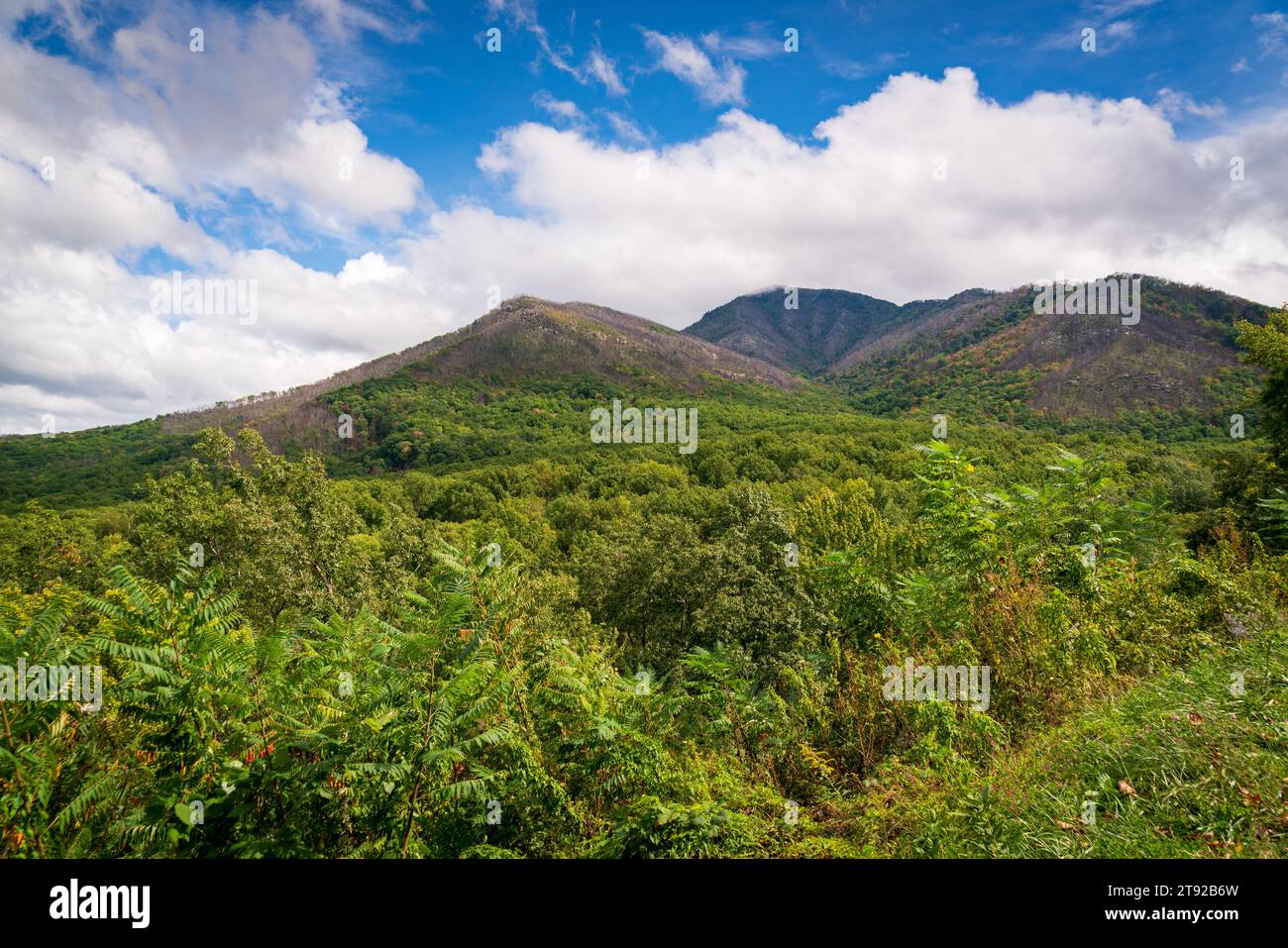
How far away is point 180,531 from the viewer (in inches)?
755

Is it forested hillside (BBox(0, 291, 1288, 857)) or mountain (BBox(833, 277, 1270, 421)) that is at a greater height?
mountain (BBox(833, 277, 1270, 421))

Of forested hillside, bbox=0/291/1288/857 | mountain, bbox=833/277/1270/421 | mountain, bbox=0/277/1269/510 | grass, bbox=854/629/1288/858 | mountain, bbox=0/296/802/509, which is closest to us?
forested hillside, bbox=0/291/1288/857

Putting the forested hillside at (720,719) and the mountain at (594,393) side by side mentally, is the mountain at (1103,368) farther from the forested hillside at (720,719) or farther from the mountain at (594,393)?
the forested hillside at (720,719)

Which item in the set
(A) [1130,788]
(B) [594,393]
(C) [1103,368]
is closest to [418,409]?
(B) [594,393]

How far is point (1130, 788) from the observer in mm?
4156

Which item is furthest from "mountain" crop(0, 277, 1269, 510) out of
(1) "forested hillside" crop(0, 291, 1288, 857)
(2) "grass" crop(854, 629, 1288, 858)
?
(2) "grass" crop(854, 629, 1288, 858)

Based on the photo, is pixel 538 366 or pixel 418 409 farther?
pixel 538 366

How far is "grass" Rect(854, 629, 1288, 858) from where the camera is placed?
369 centimetres

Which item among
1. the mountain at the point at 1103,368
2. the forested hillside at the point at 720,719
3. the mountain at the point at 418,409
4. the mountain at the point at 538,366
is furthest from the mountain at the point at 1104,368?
the forested hillside at the point at 720,719

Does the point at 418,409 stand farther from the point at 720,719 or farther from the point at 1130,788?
the point at 1130,788

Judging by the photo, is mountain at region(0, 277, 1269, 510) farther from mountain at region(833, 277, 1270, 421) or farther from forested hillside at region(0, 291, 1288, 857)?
forested hillside at region(0, 291, 1288, 857)

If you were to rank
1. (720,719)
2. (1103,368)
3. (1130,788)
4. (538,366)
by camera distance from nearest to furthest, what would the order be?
(1130,788), (720,719), (1103,368), (538,366)

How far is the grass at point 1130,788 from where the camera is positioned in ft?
12.1
